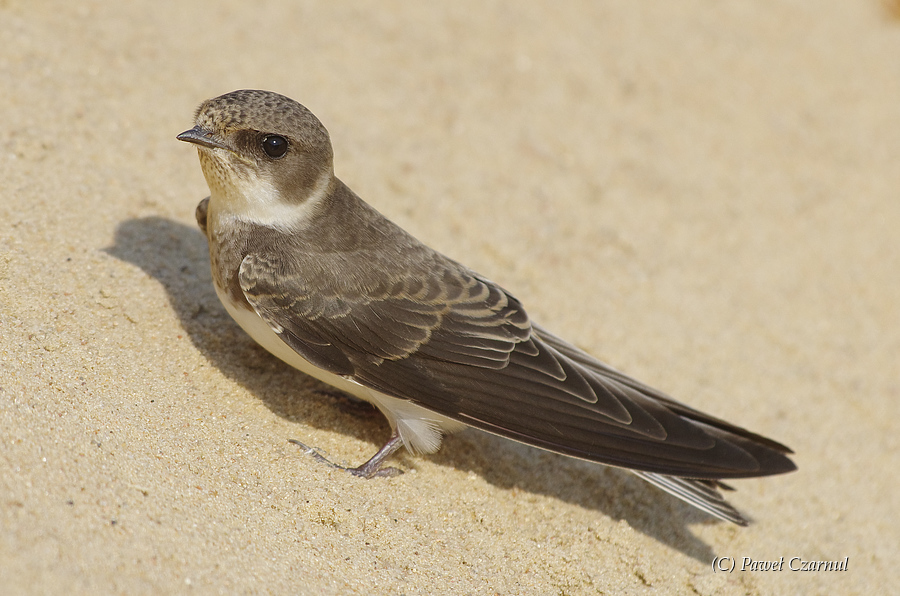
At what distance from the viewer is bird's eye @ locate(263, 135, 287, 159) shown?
146 inches

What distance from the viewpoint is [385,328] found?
12.4 feet

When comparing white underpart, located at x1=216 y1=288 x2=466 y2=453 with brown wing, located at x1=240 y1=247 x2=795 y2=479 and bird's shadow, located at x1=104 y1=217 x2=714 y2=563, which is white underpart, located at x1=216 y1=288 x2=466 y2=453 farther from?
bird's shadow, located at x1=104 y1=217 x2=714 y2=563

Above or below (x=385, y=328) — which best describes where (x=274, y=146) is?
above

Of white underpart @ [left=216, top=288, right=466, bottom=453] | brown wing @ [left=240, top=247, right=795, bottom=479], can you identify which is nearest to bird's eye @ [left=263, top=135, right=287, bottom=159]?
brown wing @ [left=240, top=247, right=795, bottom=479]

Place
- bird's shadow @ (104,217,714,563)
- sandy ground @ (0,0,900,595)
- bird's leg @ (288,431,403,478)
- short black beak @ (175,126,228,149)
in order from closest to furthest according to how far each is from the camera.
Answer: sandy ground @ (0,0,900,595) < short black beak @ (175,126,228,149) < bird's leg @ (288,431,403,478) < bird's shadow @ (104,217,714,563)

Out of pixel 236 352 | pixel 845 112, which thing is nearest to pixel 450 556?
pixel 236 352

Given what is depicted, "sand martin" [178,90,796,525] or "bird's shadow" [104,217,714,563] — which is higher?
"sand martin" [178,90,796,525]

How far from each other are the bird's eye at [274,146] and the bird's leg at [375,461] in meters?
1.31

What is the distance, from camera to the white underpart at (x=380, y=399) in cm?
377

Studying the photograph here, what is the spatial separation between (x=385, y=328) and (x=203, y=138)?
116cm

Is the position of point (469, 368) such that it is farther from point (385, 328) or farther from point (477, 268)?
point (477, 268)

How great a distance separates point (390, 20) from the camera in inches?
→ 278

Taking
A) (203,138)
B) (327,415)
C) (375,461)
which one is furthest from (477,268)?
(203,138)

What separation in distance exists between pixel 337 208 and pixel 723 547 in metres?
2.68
